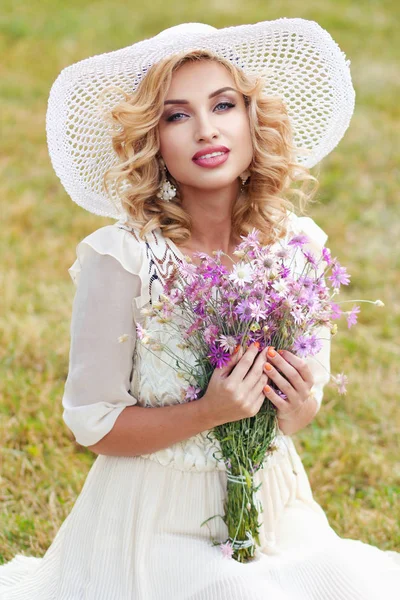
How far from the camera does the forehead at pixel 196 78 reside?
275cm

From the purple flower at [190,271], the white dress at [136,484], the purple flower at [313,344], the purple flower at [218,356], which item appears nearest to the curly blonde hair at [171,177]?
the white dress at [136,484]

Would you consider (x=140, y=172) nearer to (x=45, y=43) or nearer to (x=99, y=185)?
(x=99, y=185)

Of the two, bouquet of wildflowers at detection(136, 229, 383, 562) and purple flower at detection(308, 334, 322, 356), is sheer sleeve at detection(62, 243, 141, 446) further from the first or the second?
purple flower at detection(308, 334, 322, 356)

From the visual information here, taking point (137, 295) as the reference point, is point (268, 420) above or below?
below

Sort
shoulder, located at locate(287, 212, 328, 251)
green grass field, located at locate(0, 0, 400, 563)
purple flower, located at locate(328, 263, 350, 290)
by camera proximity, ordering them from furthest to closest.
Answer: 1. green grass field, located at locate(0, 0, 400, 563)
2. shoulder, located at locate(287, 212, 328, 251)
3. purple flower, located at locate(328, 263, 350, 290)

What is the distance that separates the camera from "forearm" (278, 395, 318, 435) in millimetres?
2727

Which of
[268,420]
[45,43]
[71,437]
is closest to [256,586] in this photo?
[268,420]

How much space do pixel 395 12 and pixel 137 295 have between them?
10.7m

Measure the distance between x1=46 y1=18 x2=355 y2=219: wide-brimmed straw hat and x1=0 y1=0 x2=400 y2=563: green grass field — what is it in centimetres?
148

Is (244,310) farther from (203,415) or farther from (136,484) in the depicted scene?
(136,484)

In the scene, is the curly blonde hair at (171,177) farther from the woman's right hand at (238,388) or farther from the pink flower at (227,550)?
the pink flower at (227,550)

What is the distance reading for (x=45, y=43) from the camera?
9.94 m

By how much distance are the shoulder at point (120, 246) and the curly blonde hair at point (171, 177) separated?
0.04 metres

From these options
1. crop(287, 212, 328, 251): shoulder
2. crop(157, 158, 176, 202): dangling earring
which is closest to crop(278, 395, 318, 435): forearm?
crop(287, 212, 328, 251): shoulder
